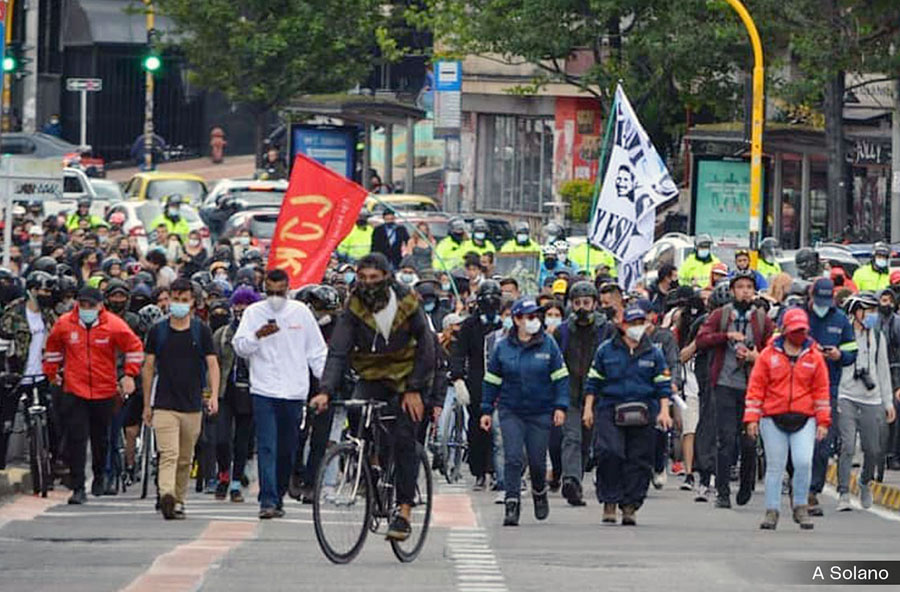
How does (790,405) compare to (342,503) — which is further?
(790,405)

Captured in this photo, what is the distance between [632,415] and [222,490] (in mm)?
3733

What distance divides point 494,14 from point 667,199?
67.1 feet

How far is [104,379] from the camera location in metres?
19.5

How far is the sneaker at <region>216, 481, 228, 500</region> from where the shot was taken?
66.7 feet

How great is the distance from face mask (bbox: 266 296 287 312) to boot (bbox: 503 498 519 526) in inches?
77.2

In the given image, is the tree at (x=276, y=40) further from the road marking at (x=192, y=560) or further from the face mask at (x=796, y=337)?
the road marking at (x=192, y=560)

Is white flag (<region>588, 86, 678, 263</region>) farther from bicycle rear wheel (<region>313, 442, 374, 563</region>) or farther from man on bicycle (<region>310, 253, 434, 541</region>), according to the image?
bicycle rear wheel (<region>313, 442, 374, 563</region>)

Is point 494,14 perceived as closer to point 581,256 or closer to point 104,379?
point 581,256

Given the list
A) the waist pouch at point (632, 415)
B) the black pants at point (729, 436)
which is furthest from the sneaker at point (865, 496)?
the waist pouch at point (632, 415)

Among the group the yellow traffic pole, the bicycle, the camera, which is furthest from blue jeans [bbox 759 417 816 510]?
the yellow traffic pole

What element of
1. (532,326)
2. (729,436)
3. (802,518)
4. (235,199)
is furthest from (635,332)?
(235,199)

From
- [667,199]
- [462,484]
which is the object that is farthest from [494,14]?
[462,484]

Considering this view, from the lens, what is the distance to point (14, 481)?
20422 millimetres

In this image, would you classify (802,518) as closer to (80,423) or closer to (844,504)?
(844,504)
